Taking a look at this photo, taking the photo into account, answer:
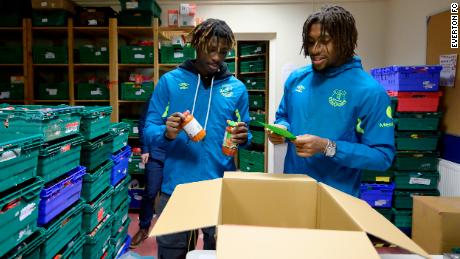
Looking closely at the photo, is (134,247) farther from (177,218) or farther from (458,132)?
(458,132)

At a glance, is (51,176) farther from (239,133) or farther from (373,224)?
(373,224)

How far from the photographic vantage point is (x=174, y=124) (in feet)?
5.10

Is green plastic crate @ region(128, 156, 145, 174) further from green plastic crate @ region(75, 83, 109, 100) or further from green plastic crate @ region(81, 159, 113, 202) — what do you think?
green plastic crate @ region(81, 159, 113, 202)

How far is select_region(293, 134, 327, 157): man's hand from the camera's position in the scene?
4.19 ft

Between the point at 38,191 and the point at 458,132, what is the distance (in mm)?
3334

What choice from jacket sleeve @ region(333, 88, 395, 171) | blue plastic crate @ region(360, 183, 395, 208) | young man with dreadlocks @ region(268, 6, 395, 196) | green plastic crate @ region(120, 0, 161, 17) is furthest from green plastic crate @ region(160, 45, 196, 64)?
jacket sleeve @ region(333, 88, 395, 171)

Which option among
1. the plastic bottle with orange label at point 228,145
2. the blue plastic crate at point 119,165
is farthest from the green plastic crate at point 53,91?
the plastic bottle with orange label at point 228,145

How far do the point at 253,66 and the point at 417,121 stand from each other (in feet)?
10.7

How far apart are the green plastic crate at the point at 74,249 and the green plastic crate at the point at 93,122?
67cm

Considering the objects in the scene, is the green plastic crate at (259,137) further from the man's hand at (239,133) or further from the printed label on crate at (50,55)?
the man's hand at (239,133)

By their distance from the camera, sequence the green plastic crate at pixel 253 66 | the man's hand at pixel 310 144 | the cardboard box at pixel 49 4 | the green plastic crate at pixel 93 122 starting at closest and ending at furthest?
the man's hand at pixel 310 144 → the green plastic crate at pixel 93 122 → the cardboard box at pixel 49 4 → the green plastic crate at pixel 253 66

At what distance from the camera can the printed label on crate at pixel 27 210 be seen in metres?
1.61

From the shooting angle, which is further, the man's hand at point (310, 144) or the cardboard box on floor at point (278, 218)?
the man's hand at point (310, 144)

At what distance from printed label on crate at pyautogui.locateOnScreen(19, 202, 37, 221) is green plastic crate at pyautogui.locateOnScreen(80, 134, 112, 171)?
732 mm
